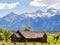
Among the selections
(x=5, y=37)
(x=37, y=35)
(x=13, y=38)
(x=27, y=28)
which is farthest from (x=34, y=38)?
(x=27, y=28)

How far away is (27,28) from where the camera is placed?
478 feet

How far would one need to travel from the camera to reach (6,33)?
119 m

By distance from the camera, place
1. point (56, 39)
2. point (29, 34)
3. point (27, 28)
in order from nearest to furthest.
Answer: point (56, 39) → point (29, 34) → point (27, 28)

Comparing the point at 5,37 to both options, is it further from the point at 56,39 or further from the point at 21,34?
the point at 56,39

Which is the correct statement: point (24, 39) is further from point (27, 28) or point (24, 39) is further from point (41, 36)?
point (27, 28)

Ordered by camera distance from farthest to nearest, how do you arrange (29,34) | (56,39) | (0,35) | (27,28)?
(27,28) < (0,35) < (29,34) < (56,39)

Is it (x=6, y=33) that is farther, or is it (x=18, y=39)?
(x=6, y=33)

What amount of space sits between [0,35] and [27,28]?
32223 millimetres

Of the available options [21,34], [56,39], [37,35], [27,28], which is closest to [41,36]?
[37,35]

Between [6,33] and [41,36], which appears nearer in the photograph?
[41,36]

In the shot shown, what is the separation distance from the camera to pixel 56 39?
79438 millimetres

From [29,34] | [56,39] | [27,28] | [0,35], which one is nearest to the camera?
[56,39]

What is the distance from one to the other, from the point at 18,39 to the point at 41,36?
976 centimetres

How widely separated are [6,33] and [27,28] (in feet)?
93.2
